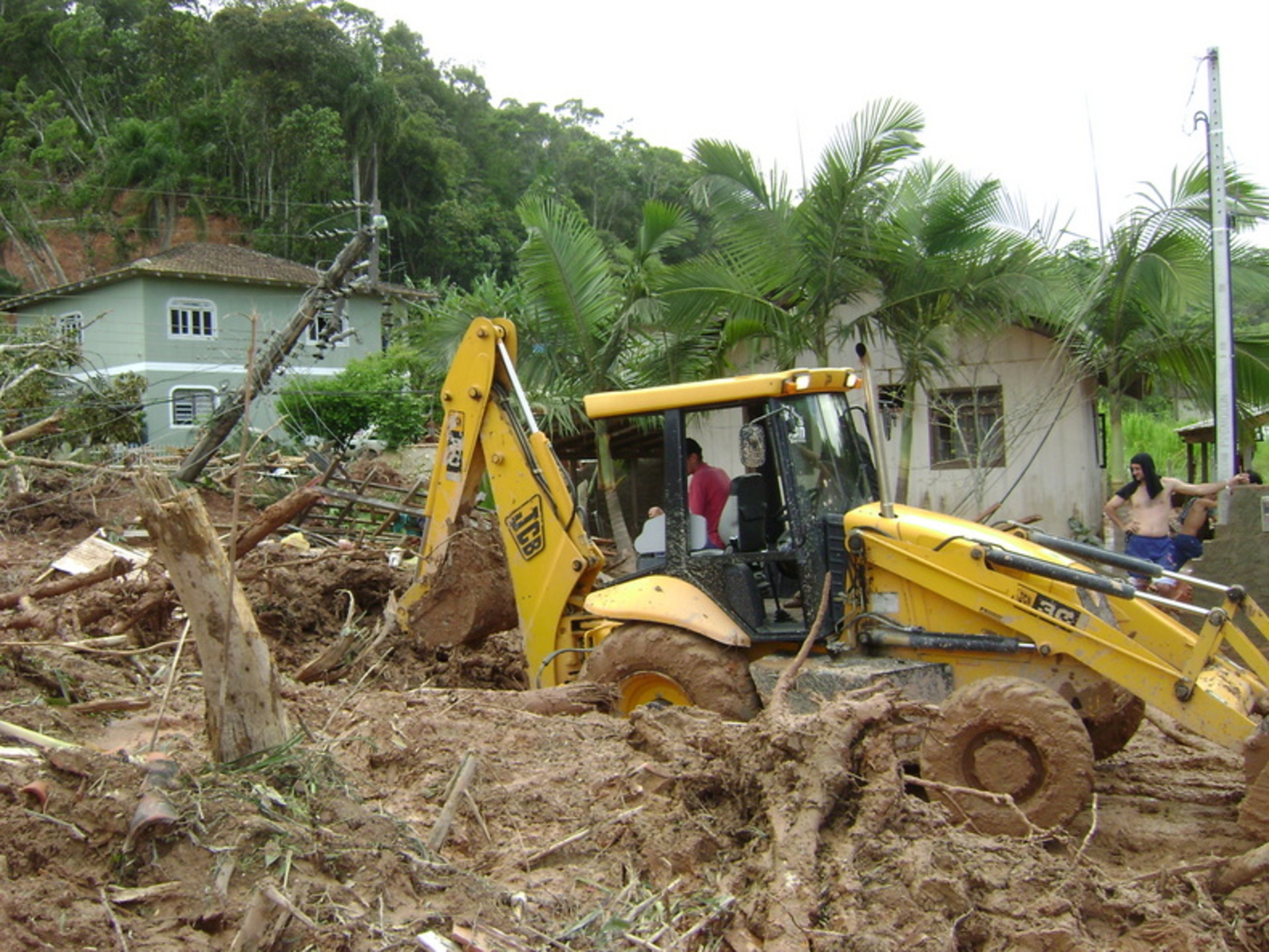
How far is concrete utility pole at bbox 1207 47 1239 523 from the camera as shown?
35.7 feet

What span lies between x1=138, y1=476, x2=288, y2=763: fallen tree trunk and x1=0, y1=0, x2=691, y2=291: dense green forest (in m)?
43.7

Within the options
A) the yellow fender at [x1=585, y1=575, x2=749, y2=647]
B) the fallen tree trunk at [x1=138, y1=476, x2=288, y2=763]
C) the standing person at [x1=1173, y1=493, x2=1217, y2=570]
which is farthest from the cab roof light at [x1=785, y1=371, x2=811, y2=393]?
the standing person at [x1=1173, y1=493, x2=1217, y2=570]

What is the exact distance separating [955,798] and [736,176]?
32.1ft

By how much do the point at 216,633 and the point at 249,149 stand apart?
53053mm

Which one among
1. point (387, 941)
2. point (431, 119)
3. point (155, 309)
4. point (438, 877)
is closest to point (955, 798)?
point (438, 877)

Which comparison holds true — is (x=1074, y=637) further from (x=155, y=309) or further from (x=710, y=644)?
(x=155, y=309)

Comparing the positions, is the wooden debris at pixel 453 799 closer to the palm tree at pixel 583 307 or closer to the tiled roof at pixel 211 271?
the palm tree at pixel 583 307

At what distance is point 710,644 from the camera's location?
252 inches

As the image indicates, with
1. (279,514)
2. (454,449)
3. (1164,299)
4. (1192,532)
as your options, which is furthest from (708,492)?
(1164,299)

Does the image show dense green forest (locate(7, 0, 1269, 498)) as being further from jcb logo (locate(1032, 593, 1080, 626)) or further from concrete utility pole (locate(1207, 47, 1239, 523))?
jcb logo (locate(1032, 593, 1080, 626))

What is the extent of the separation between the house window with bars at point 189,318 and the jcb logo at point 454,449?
3262 cm

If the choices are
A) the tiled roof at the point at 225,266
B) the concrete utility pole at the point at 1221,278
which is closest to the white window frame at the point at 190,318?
the tiled roof at the point at 225,266

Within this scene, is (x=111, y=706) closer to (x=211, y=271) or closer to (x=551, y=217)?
(x=551, y=217)

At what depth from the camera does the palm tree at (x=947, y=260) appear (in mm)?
13258
